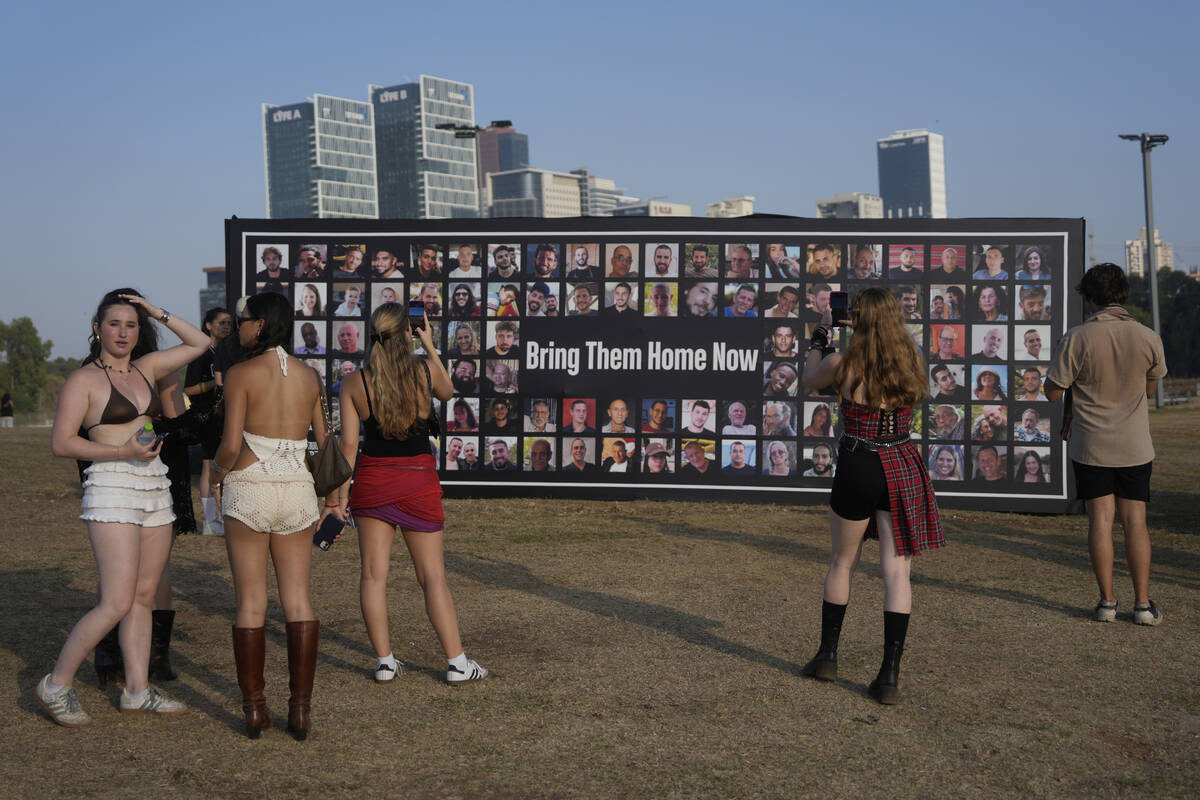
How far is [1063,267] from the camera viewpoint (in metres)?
12.3

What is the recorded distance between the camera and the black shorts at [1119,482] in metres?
7.08

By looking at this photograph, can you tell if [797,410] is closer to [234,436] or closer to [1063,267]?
[1063,267]

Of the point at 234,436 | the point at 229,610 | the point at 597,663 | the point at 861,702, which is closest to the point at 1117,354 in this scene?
the point at 861,702

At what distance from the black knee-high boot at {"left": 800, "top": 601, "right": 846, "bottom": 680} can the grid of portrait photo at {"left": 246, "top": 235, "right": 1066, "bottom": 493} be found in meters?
6.84

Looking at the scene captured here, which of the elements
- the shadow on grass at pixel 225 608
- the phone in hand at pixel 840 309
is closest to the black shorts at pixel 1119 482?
the phone in hand at pixel 840 309

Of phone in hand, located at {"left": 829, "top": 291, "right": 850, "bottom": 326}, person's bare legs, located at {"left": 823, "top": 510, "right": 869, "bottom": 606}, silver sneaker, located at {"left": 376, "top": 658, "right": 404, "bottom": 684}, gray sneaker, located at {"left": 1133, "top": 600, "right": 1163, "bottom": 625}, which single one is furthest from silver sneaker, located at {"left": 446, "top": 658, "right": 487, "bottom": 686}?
gray sneaker, located at {"left": 1133, "top": 600, "right": 1163, "bottom": 625}

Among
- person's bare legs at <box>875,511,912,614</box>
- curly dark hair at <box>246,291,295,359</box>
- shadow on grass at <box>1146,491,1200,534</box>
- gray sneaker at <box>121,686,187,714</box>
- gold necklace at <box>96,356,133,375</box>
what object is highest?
curly dark hair at <box>246,291,295,359</box>

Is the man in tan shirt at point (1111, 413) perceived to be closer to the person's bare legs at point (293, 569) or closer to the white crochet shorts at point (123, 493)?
the person's bare legs at point (293, 569)

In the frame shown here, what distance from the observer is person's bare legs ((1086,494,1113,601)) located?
7.12m

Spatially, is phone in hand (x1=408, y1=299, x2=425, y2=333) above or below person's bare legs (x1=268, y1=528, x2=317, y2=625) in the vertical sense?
above

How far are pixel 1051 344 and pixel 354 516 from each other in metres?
9.37

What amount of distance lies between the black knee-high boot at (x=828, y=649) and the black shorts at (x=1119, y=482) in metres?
2.45

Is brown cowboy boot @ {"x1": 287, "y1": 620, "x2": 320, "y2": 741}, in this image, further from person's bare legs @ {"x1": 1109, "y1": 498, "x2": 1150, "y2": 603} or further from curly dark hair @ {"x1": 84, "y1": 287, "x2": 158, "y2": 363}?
person's bare legs @ {"x1": 1109, "y1": 498, "x2": 1150, "y2": 603}

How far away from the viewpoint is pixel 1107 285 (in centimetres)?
703
